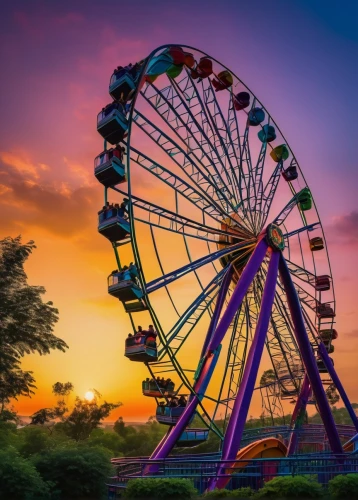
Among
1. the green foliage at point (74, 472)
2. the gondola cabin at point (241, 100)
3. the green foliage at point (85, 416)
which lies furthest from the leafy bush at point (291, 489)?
the green foliage at point (85, 416)

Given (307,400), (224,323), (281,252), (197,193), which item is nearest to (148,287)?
(224,323)

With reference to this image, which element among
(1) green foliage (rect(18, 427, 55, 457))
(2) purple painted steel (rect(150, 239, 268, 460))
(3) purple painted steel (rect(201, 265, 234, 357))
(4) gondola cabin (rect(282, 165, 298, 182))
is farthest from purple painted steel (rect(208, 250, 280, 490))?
(1) green foliage (rect(18, 427, 55, 457))

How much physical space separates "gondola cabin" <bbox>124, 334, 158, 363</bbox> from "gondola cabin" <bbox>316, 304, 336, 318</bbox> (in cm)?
1445

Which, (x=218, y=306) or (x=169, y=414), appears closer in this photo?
(x=169, y=414)

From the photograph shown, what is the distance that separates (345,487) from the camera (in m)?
14.0

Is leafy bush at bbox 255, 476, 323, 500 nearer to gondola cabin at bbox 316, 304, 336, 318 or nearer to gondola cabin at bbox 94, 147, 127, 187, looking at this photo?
gondola cabin at bbox 94, 147, 127, 187

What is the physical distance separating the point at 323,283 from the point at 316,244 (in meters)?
3.06

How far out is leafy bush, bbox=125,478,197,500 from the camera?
1429 cm

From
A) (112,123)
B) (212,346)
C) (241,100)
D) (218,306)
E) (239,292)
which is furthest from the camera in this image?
(241,100)

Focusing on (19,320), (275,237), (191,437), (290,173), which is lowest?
(191,437)

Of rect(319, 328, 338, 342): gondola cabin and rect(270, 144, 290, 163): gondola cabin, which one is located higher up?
rect(270, 144, 290, 163): gondola cabin

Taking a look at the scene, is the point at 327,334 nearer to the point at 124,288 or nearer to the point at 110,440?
the point at 124,288

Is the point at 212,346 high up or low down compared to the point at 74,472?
up

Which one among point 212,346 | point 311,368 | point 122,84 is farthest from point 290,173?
point 212,346
